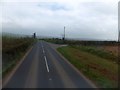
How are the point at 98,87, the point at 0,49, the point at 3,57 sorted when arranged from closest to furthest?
the point at 98,87, the point at 3,57, the point at 0,49

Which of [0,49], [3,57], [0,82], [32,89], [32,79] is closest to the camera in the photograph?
[32,89]

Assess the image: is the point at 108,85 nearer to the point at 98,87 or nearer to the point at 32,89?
the point at 98,87

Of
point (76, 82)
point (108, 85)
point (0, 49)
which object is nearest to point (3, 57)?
point (0, 49)

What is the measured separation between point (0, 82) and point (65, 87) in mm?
4283

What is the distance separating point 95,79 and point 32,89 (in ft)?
18.7

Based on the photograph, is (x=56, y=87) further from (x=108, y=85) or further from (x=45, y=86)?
(x=108, y=85)

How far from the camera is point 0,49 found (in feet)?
114

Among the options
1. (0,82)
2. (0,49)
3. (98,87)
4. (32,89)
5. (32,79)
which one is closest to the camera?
(32,89)

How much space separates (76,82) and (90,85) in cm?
138

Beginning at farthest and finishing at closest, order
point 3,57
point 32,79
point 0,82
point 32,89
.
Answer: point 3,57, point 32,79, point 0,82, point 32,89

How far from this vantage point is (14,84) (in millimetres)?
17281

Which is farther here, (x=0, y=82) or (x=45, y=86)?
(x=0, y=82)

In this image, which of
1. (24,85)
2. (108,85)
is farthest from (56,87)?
(108,85)

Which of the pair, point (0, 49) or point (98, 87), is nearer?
point (98, 87)
